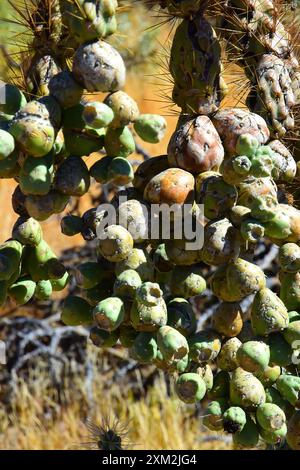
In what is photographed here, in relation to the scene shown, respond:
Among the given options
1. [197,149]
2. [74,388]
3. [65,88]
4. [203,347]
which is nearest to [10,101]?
[65,88]

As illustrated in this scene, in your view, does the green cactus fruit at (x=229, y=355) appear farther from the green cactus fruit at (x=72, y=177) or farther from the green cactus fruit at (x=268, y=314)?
the green cactus fruit at (x=72, y=177)

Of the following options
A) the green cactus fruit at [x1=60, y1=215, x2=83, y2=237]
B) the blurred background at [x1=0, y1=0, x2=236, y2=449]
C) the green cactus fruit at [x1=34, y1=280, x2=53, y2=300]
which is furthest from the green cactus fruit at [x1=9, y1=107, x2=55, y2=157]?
the blurred background at [x1=0, y1=0, x2=236, y2=449]

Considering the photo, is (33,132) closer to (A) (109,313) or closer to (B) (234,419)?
(A) (109,313)

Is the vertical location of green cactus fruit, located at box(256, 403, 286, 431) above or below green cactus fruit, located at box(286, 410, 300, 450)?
above

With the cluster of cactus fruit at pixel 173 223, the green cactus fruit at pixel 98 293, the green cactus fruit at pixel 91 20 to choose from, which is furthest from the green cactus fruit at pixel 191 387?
the green cactus fruit at pixel 91 20

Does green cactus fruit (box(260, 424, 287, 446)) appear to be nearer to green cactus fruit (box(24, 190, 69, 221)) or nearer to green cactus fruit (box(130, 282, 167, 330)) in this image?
green cactus fruit (box(130, 282, 167, 330))

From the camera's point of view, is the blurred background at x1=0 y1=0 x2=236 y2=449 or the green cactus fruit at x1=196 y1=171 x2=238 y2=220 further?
the blurred background at x1=0 y1=0 x2=236 y2=449
